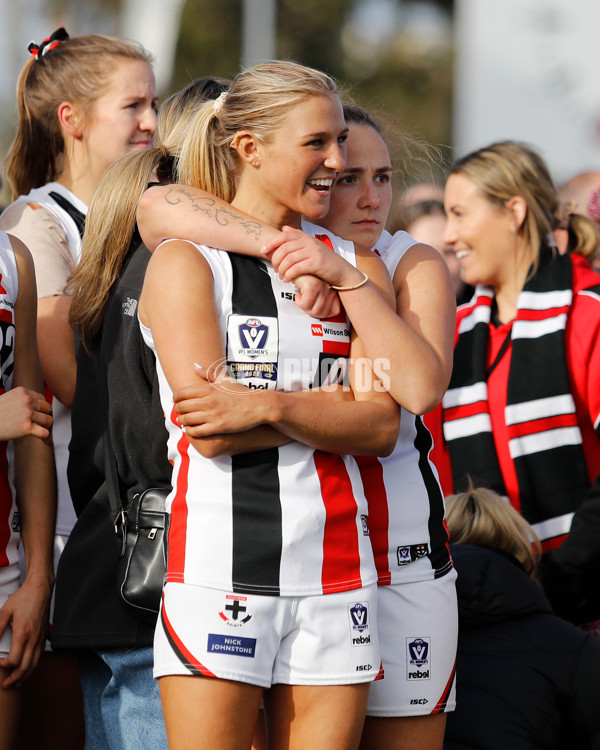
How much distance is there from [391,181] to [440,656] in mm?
1279

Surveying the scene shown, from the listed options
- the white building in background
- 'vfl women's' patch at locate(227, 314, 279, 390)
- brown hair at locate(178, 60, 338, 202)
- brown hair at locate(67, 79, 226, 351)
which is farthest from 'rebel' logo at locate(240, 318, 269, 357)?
the white building in background

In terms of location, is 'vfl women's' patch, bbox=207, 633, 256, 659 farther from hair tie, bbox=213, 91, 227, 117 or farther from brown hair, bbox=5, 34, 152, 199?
brown hair, bbox=5, 34, 152, 199

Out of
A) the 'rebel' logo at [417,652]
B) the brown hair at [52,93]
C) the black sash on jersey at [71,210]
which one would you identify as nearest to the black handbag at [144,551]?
the 'rebel' logo at [417,652]

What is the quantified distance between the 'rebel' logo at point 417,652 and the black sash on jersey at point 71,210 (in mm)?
1688

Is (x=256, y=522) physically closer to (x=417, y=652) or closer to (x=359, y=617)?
(x=359, y=617)

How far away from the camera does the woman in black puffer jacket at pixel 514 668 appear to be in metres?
2.72

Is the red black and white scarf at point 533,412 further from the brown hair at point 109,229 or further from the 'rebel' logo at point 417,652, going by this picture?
the brown hair at point 109,229

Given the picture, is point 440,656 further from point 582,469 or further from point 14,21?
point 14,21

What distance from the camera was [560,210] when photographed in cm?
424

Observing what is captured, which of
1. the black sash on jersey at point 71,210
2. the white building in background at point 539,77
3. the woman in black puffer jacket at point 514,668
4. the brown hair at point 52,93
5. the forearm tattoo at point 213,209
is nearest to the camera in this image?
the forearm tattoo at point 213,209

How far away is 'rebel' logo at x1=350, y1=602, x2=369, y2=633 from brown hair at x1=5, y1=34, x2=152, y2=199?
6.91ft

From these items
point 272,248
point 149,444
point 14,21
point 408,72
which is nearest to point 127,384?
point 149,444

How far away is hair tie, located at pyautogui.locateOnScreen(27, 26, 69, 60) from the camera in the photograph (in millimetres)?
3633

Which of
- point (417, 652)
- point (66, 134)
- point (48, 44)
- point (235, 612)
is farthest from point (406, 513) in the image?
point (48, 44)
